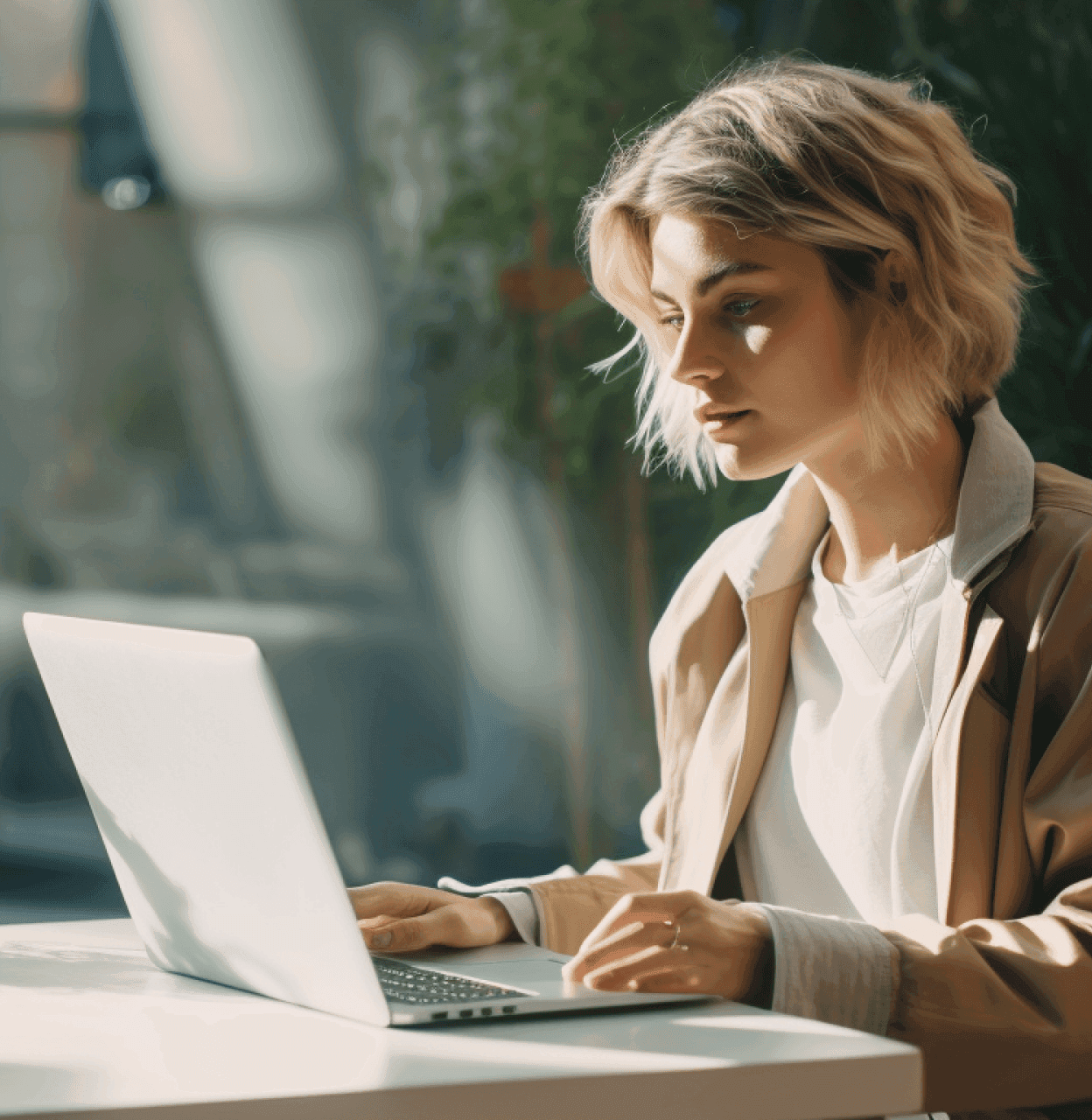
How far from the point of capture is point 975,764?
1188 millimetres

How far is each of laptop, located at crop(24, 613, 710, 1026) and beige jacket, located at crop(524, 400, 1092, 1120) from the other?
Answer: 23cm

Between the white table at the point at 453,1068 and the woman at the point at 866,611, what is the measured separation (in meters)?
0.20

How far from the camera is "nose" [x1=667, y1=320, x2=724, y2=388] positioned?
1297mm

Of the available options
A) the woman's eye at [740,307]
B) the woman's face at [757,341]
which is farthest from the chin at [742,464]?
the woman's eye at [740,307]

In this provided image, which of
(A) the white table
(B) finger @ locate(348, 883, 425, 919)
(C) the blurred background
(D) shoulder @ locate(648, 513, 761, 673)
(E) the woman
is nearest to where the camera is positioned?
(A) the white table

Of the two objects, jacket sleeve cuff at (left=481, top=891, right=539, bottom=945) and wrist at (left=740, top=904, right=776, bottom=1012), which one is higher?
wrist at (left=740, top=904, right=776, bottom=1012)

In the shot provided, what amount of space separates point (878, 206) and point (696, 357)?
A: 225 mm

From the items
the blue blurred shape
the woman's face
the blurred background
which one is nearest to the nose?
the woman's face

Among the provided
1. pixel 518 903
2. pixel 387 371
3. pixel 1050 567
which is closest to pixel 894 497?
pixel 1050 567

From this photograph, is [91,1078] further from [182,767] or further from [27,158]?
[27,158]

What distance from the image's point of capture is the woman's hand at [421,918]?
1.12 m

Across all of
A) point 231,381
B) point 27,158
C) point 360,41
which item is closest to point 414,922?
point 231,381

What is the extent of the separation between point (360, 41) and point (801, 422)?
4.92ft

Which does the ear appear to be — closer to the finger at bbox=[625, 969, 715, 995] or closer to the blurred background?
the finger at bbox=[625, 969, 715, 995]
